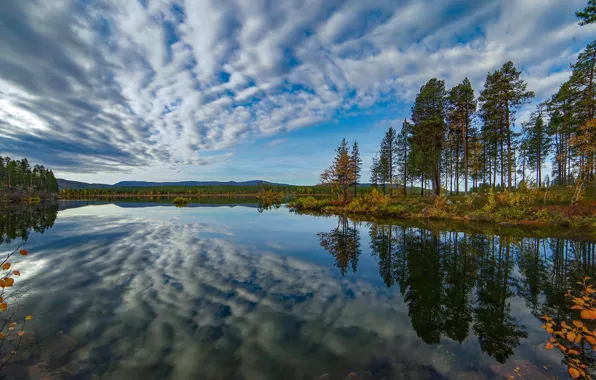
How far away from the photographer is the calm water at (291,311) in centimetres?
531

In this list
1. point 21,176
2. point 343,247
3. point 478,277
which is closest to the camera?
point 478,277

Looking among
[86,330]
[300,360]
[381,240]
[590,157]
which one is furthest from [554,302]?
[590,157]

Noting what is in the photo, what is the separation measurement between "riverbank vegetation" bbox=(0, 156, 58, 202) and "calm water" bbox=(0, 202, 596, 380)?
404 ft

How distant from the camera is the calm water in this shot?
531cm

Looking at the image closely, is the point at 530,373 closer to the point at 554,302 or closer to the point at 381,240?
the point at 554,302

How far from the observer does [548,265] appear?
12.2 meters

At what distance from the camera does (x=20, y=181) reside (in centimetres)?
10725

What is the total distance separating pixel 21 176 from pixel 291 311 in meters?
151

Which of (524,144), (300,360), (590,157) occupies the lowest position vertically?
(300,360)

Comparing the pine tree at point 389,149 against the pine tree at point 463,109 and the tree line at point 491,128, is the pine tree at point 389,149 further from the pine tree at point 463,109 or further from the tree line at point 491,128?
the pine tree at point 463,109

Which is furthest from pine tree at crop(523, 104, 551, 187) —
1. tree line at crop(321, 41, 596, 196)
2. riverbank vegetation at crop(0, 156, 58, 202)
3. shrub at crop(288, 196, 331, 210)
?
riverbank vegetation at crop(0, 156, 58, 202)

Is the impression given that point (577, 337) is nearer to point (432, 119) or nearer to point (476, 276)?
point (476, 276)

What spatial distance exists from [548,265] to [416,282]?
24.9 ft

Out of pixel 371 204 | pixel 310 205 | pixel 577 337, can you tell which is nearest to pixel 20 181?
pixel 310 205
